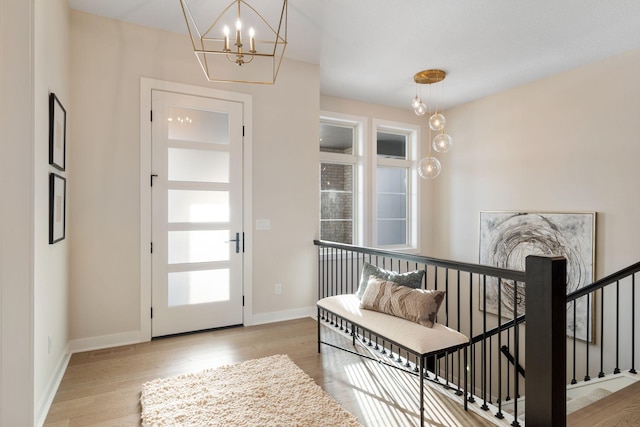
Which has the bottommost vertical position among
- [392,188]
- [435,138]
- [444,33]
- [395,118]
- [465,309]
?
[465,309]

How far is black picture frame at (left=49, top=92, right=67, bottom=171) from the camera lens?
2.18 metres

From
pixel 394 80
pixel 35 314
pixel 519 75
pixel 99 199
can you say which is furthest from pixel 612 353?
pixel 99 199

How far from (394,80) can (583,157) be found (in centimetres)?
236

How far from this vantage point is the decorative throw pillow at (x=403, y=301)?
2.21 meters

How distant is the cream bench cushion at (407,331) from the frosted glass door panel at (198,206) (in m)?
1.69

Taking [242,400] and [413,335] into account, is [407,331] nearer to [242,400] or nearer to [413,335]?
[413,335]

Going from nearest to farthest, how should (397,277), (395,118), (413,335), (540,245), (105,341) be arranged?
(413,335) → (397,277) → (105,341) → (540,245) → (395,118)

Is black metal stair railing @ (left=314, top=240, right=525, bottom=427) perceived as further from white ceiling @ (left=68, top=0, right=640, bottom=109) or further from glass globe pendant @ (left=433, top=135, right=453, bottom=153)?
white ceiling @ (left=68, top=0, right=640, bottom=109)

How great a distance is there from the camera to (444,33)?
319 centimetres

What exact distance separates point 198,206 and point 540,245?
159 inches

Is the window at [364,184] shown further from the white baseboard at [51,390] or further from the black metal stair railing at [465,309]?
the white baseboard at [51,390]

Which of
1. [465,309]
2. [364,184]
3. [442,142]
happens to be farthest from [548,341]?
[465,309]

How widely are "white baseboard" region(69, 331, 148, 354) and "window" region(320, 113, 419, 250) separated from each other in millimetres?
2684

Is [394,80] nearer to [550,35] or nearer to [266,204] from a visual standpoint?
[550,35]
